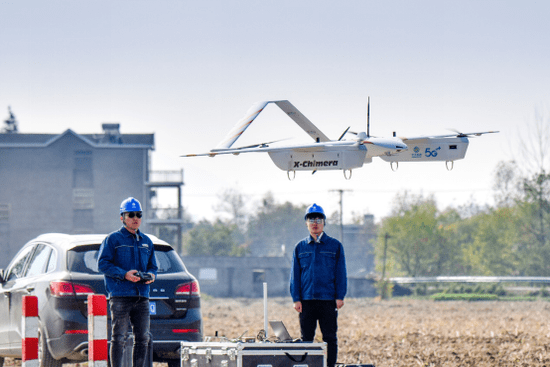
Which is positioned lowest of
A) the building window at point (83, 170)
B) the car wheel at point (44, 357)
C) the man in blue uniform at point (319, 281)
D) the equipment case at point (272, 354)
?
the car wheel at point (44, 357)

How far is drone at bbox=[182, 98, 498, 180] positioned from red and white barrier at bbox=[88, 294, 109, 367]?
2876 millimetres

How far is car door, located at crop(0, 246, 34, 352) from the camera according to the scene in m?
11.3

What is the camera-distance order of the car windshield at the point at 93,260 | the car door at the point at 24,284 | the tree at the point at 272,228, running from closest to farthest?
the car windshield at the point at 93,260 → the car door at the point at 24,284 → the tree at the point at 272,228

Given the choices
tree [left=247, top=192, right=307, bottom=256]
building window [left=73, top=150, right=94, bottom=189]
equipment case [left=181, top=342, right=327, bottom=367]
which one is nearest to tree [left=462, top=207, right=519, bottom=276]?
building window [left=73, top=150, right=94, bottom=189]

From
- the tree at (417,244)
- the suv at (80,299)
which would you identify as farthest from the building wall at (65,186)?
the suv at (80,299)

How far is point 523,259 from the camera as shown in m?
85.7

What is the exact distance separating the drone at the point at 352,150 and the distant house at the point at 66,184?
213 ft

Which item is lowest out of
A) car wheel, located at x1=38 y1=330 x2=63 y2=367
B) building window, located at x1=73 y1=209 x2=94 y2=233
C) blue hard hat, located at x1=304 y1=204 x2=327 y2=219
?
car wheel, located at x1=38 y1=330 x2=63 y2=367

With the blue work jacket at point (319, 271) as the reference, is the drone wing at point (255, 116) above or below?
above

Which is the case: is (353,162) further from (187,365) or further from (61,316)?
(61,316)

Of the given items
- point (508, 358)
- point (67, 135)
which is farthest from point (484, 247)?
point (508, 358)

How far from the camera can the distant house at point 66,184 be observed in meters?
74.9

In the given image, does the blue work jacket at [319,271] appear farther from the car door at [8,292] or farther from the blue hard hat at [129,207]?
the car door at [8,292]

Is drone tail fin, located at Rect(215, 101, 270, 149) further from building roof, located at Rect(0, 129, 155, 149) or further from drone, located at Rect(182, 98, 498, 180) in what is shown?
building roof, located at Rect(0, 129, 155, 149)
